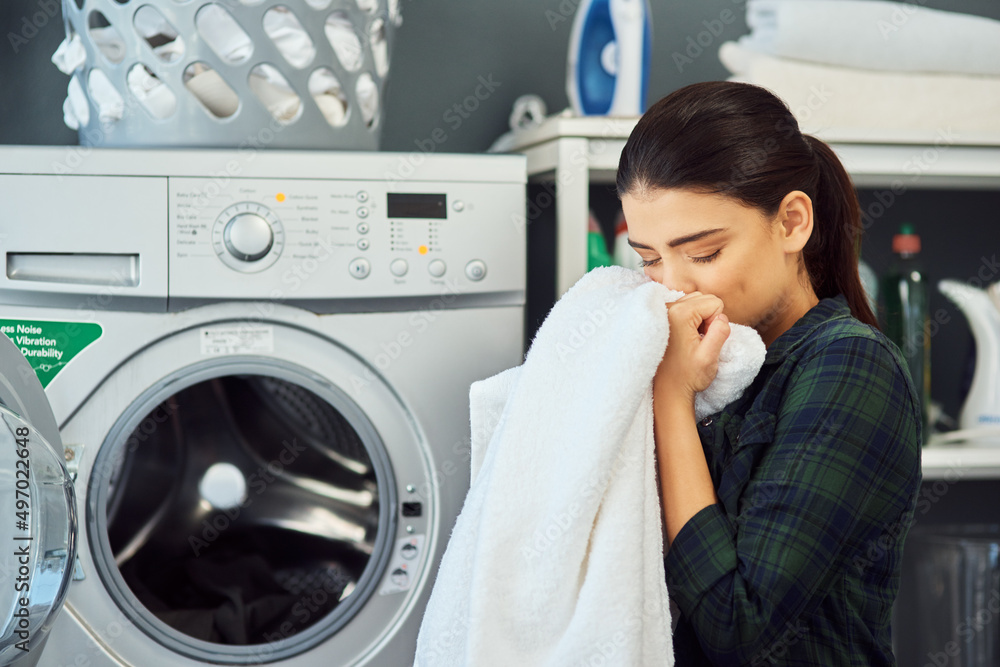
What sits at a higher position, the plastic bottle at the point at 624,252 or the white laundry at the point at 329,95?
the white laundry at the point at 329,95

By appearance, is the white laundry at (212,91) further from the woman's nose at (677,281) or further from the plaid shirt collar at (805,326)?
the plaid shirt collar at (805,326)

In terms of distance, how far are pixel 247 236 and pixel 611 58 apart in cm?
69

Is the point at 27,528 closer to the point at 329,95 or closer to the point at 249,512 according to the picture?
the point at 249,512

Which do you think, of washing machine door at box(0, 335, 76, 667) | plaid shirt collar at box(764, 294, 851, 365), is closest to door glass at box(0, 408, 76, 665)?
washing machine door at box(0, 335, 76, 667)

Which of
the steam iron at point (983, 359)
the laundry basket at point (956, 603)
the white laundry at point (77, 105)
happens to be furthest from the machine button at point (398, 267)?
the laundry basket at point (956, 603)

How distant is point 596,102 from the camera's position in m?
1.47

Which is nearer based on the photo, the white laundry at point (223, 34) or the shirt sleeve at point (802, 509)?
the shirt sleeve at point (802, 509)

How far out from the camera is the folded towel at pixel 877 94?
155 cm

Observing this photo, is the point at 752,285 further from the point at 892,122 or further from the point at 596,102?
the point at 892,122

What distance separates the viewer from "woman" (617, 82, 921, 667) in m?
0.79

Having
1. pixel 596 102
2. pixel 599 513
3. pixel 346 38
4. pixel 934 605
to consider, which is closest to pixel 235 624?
pixel 599 513

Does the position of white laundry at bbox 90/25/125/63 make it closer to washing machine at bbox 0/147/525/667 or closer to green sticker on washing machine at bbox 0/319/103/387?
washing machine at bbox 0/147/525/667

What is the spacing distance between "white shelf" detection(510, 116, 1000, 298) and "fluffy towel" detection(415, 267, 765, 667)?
0.45m

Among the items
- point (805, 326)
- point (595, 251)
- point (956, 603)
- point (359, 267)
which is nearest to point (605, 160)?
point (595, 251)
